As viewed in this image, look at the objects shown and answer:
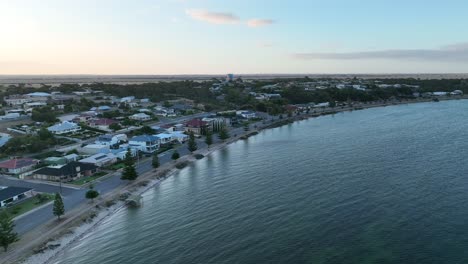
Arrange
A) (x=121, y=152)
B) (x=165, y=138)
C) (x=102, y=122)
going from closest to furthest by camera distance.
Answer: (x=121, y=152)
(x=165, y=138)
(x=102, y=122)

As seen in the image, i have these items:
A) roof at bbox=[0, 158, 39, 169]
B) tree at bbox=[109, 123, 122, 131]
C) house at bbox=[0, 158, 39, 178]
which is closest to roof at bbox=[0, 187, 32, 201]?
house at bbox=[0, 158, 39, 178]

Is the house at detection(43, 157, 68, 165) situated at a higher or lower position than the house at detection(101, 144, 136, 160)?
lower

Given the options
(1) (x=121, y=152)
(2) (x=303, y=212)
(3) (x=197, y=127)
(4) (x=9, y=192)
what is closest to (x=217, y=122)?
(3) (x=197, y=127)

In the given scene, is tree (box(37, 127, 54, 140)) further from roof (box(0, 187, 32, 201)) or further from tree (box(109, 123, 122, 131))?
roof (box(0, 187, 32, 201))

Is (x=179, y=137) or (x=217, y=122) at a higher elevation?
(x=217, y=122)

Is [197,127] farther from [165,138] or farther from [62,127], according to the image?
[62,127]

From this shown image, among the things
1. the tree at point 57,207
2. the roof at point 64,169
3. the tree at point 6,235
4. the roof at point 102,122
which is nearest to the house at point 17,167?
the roof at point 64,169
